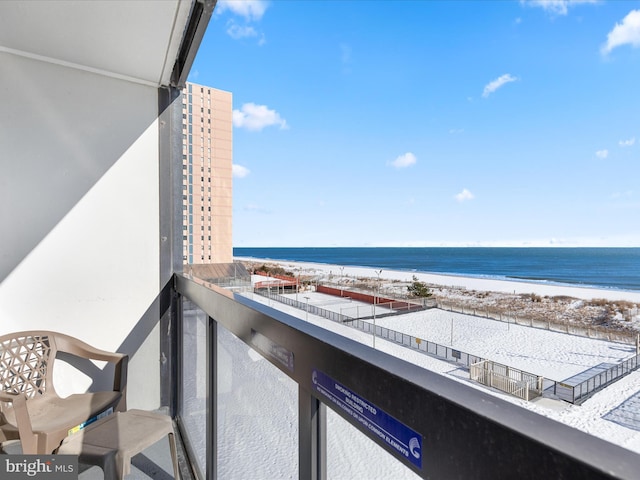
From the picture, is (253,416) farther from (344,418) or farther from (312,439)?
(344,418)

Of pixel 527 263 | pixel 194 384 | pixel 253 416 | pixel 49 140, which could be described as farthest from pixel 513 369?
pixel 49 140

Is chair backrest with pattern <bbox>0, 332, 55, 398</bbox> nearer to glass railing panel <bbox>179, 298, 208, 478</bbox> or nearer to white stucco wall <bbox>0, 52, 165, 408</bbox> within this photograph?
white stucco wall <bbox>0, 52, 165, 408</bbox>

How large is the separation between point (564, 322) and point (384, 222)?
1.69m

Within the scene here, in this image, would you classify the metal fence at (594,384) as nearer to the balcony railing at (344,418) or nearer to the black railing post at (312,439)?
the balcony railing at (344,418)

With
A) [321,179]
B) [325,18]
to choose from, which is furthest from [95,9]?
[321,179]

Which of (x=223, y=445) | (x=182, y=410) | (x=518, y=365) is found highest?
(x=518, y=365)

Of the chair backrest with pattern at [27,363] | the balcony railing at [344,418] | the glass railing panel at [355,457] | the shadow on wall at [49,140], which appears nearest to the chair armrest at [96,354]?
the chair backrest with pattern at [27,363]

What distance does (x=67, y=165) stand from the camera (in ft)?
6.41

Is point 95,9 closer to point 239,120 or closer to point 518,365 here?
point 239,120

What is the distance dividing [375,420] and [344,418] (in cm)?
10

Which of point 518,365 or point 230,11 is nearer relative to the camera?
point 518,365

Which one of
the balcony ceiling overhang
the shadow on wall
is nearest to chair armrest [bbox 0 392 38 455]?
the shadow on wall

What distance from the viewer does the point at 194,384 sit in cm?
183

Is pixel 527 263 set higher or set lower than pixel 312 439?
higher
